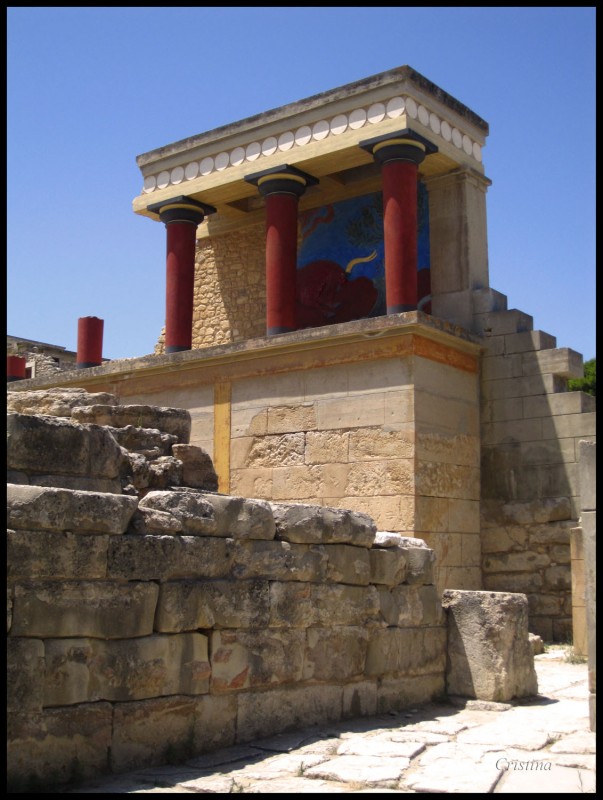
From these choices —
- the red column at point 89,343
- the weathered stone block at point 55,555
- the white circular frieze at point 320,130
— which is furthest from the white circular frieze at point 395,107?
the weathered stone block at point 55,555

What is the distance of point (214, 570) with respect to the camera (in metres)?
5.43

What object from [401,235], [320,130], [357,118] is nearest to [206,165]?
[320,130]

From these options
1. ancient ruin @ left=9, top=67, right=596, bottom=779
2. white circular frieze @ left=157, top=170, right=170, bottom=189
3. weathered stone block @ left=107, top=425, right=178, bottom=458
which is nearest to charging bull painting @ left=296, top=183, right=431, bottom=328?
ancient ruin @ left=9, top=67, right=596, bottom=779

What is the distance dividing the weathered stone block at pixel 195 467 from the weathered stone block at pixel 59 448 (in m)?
1.24

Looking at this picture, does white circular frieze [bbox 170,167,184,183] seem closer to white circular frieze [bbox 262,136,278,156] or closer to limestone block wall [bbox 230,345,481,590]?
white circular frieze [bbox 262,136,278,156]

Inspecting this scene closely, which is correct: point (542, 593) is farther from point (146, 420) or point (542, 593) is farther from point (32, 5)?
point (32, 5)

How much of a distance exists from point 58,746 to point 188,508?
1.47 m

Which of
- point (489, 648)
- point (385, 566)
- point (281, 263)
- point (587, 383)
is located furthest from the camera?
point (587, 383)

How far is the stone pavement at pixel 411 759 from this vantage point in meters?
4.57

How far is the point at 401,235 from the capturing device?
11.8 m

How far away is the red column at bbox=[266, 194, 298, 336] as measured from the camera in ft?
41.9

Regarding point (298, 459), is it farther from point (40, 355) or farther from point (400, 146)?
point (40, 355)

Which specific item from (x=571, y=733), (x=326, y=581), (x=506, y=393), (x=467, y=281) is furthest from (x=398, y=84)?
(x=571, y=733)

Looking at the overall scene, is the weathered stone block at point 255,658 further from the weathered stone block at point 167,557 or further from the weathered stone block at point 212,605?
the weathered stone block at point 167,557
